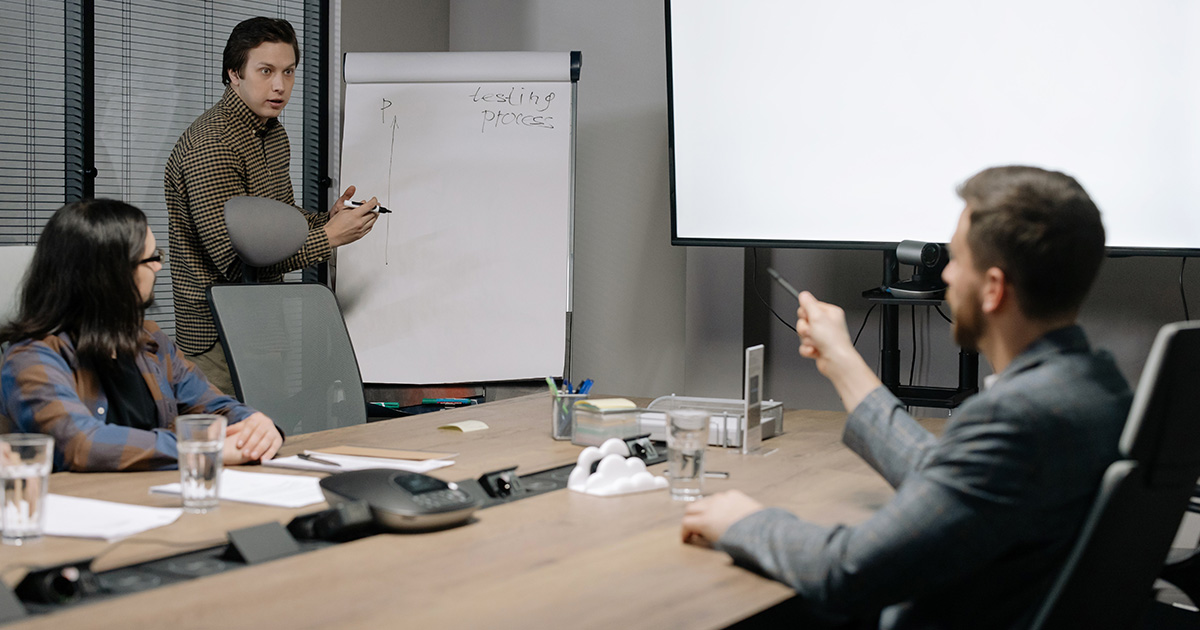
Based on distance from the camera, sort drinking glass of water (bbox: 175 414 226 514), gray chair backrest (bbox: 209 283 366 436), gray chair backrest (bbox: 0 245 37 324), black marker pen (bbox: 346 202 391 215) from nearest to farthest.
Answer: drinking glass of water (bbox: 175 414 226 514), gray chair backrest (bbox: 0 245 37 324), gray chair backrest (bbox: 209 283 366 436), black marker pen (bbox: 346 202 391 215)

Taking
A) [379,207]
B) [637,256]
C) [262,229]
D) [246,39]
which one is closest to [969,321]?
[262,229]

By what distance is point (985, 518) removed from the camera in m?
1.08

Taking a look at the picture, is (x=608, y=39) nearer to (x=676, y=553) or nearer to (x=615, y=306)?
(x=615, y=306)

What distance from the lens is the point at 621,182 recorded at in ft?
14.5

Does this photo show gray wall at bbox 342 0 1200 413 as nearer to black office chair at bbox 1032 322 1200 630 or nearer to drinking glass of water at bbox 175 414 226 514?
black office chair at bbox 1032 322 1200 630

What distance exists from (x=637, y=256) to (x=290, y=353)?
2043mm

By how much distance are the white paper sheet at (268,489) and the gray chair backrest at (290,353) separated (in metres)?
0.84

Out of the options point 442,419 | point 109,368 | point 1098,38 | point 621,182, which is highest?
point 1098,38

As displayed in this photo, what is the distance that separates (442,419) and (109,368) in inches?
26.5

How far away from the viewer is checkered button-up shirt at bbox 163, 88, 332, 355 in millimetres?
3291

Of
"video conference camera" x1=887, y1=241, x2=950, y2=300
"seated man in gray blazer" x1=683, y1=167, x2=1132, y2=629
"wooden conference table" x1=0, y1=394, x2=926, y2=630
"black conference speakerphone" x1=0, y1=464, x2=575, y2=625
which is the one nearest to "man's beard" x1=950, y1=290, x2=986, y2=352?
"seated man in gray blazer" x1=683, y1=167, x2=1132, y2=629

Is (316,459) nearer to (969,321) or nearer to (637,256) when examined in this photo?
(969,321)

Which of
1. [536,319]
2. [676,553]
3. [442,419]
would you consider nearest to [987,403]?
[676,553]

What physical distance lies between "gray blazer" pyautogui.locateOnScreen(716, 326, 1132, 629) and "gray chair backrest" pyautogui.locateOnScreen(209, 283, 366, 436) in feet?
5.36
